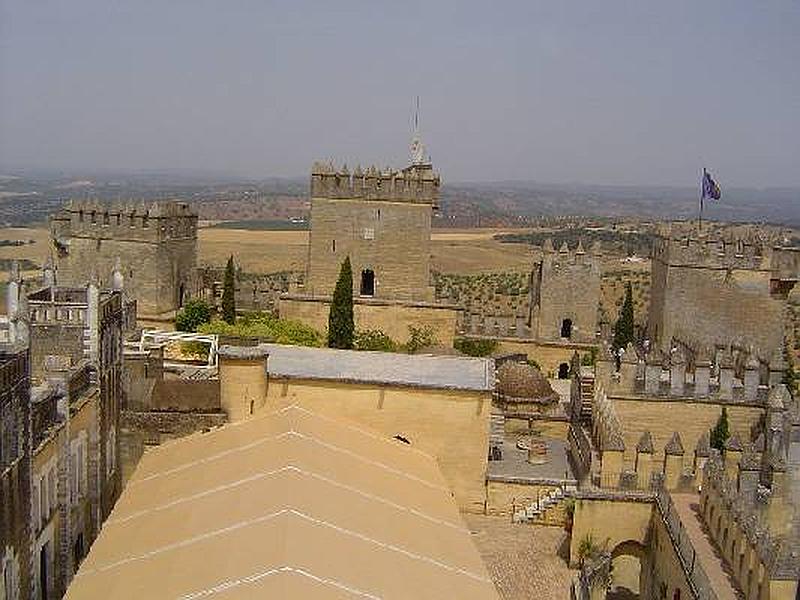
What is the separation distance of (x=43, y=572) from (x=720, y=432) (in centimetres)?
1550

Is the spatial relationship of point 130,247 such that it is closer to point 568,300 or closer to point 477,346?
point 477,346

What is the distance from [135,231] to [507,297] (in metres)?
39.6

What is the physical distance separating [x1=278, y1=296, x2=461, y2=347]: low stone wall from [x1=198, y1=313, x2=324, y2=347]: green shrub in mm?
420

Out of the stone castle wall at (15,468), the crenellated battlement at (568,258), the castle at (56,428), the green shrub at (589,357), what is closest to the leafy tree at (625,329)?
the green shrub at (589,357)

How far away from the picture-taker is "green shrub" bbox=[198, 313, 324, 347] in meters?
28.3

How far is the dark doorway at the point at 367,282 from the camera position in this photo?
103 ft

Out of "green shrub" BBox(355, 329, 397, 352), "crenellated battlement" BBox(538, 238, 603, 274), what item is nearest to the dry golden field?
"green shrub" BBox(355, 329, 397, 352)

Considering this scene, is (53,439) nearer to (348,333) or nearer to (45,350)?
(45,350)

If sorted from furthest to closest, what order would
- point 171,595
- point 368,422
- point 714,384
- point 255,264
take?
point 255,264, point 714,384, point 368,422, point 171,595

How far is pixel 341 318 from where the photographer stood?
1149 inches

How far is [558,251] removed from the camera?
35031 millimetres

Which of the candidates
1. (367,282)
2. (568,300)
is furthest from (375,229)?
(568,300)

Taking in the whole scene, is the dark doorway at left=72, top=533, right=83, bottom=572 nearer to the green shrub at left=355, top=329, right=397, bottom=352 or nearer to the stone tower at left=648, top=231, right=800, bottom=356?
the green shrub at left=355, top=329, right=397, bottom=352

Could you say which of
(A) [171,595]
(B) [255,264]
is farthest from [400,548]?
(B) [255,264]
